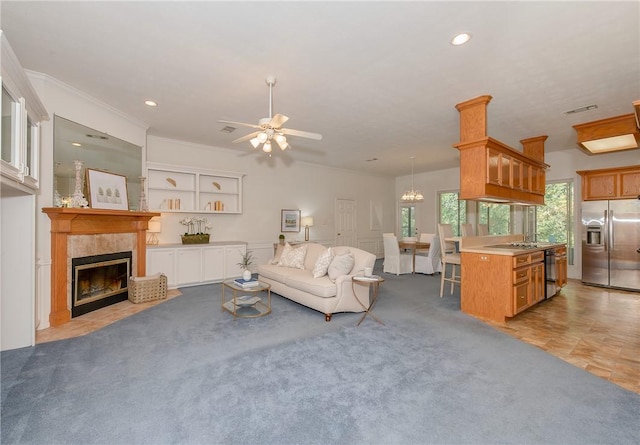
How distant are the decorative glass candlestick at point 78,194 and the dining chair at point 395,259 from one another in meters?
5.83

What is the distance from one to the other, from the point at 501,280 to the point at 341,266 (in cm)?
209

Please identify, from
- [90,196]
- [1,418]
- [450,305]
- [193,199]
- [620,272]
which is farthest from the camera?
[193,199]

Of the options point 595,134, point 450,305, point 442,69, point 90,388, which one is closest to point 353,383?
point 90,388

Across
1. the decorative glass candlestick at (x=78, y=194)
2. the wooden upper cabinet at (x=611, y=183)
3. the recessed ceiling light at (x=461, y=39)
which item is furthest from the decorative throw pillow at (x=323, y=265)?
the wooden upper cabinet at (x=611, y=183)

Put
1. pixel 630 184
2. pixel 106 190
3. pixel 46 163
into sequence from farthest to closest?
pixel 630 184
pixel 106 190
pixel 46 163

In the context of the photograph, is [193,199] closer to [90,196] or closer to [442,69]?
[90,196]

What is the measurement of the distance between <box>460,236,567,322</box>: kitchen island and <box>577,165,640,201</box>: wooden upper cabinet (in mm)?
2597

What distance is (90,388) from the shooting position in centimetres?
225

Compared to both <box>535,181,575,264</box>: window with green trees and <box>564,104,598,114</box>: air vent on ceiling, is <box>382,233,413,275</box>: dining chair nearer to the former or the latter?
<box>535,181,575,264</box>: window with green trees

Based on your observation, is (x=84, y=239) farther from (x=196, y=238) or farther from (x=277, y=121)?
(x=277, y=121)

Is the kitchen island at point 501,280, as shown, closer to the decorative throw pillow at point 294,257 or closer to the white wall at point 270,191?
the decorative throw pillow at point 294,257

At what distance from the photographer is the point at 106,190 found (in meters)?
4.33

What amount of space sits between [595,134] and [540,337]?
3666 mm

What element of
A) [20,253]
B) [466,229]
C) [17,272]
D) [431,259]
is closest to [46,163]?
[20,253]
